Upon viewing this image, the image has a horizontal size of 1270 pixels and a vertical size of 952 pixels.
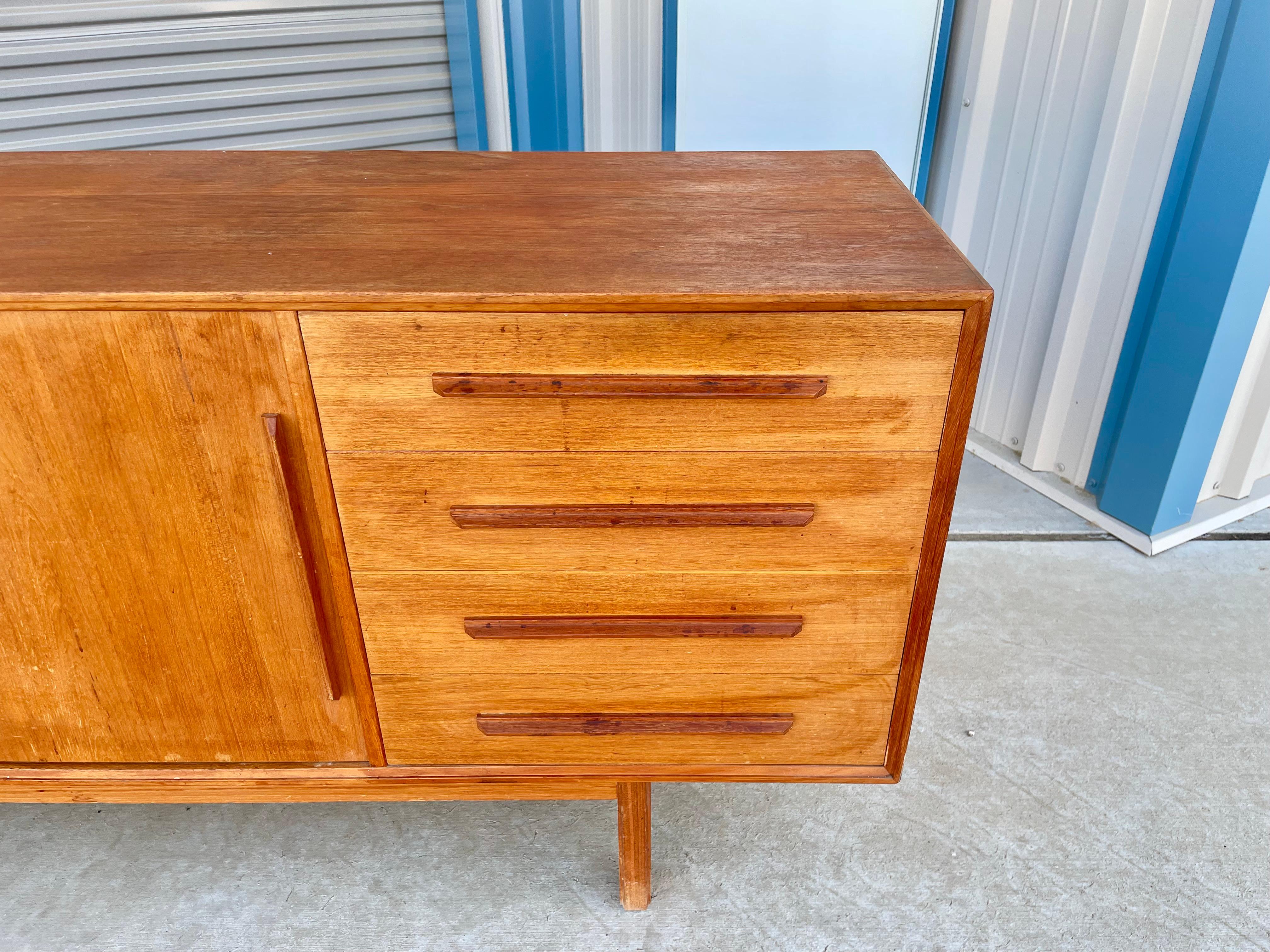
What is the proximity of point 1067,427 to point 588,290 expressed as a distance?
1.68 metres

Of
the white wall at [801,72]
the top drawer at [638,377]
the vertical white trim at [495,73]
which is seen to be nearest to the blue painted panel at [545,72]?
the vertical white trim at [495,73]

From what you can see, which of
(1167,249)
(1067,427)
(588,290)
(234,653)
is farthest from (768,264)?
(1067,427)

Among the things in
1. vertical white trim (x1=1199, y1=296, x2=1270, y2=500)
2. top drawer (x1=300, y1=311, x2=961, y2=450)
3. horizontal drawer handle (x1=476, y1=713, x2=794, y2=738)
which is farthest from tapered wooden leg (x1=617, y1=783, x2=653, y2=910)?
vertical white trim (x1=1199, y1=296, x2=1270, y2=500)

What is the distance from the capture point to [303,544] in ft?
3.33

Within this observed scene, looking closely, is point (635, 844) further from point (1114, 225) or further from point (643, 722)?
point (1114, 225)

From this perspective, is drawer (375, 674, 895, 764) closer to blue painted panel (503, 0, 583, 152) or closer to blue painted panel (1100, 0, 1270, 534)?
blue painted panel (1100, 0, 1270, 534)

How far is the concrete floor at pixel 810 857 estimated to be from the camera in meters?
1.29

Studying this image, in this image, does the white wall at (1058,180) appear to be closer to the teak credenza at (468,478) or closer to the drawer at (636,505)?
the teak credenza at (468,478)

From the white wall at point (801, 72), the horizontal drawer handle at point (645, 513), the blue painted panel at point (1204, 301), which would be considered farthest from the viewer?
the white wall at point (801, 72)

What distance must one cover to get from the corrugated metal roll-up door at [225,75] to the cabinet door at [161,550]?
1.41 metres

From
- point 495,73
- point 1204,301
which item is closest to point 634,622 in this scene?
point 1204,301

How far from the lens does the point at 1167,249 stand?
1.86 m

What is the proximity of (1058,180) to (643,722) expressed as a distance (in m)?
1.59

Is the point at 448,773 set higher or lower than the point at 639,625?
lower
